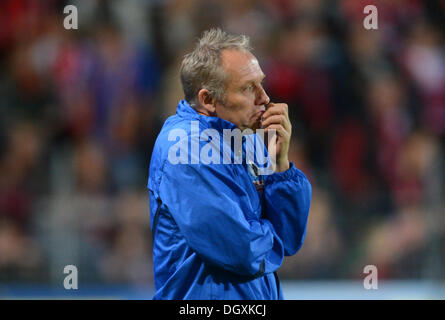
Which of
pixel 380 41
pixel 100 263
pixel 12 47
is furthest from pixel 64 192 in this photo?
pixel 380 41

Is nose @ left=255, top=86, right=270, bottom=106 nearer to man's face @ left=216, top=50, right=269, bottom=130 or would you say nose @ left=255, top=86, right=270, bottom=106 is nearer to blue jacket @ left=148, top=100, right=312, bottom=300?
man's face @ left=216, top=50, right=269, bottom=130

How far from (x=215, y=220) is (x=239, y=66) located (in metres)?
0.71

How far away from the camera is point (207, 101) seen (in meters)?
3.57

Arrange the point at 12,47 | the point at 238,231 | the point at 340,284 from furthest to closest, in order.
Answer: the point at 12,47, the point at 340,284, the point at 238,231

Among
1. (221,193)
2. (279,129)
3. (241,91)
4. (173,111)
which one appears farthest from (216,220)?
Result: (173,111)

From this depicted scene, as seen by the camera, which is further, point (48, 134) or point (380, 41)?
point (380, 41)

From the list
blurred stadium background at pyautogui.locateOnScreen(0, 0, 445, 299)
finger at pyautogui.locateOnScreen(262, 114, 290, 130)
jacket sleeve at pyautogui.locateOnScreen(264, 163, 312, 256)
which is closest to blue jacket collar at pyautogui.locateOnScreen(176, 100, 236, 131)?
finger at pyautogui.locateOnScreen(262, 114, 290, 130)

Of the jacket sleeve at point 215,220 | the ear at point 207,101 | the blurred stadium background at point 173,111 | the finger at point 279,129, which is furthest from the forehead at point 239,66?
the blurred stadium background at point 173,111

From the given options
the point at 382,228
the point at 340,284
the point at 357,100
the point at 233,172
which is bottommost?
the point at 340,284

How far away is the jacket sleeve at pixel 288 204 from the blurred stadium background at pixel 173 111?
145 inches

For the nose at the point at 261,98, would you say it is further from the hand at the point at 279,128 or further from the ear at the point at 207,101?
the ear at the point at 207,101

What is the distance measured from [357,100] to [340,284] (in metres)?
2.15
